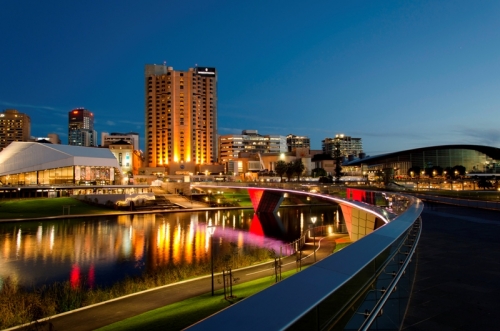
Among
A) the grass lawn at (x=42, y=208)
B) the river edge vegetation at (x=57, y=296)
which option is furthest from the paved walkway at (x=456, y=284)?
the grass lawn at (x=42, y=208)

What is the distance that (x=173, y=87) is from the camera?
153m

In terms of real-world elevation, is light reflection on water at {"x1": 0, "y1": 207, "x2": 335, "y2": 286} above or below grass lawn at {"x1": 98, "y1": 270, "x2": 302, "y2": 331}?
below

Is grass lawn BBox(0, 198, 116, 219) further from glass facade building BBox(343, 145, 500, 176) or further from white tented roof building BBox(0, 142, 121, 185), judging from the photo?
glass facade building BBox(343, 145, 500, 176)

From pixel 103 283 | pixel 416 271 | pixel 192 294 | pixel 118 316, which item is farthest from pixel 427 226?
pixel 103 283

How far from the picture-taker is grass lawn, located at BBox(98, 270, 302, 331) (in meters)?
14.4

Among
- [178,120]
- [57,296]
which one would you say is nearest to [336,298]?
[57,296]

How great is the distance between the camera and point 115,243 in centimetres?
4053

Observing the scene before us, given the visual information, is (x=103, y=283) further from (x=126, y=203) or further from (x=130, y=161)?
(x=130, y=161)

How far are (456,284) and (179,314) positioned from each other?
11.2 m

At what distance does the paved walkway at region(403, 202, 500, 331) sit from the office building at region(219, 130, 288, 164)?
158 m

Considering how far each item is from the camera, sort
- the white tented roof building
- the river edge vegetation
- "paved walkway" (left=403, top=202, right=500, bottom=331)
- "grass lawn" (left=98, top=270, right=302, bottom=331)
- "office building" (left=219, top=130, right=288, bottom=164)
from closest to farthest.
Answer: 1. "paved walkway" (left=403, top=202, right=500, bottom=331)
2. "grass lawn" (left=98, top=270, right=302, bottom=331)
3. the river edge vegetation
4. the white tented roof building
5. "office building" (left=219, top=130, right=288, bottom=164)

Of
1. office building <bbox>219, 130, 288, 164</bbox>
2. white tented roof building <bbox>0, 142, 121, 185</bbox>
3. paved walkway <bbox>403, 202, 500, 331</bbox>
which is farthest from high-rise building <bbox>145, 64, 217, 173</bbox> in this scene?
paved walkway <bbox>403, 202, 500, 331</bbox>

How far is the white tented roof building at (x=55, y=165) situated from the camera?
89.6 metres

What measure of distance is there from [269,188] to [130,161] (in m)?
89.4
